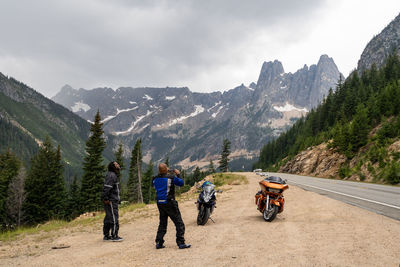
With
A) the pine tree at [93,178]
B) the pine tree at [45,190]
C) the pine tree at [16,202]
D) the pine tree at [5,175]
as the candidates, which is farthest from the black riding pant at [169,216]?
the pine tree at [5,175]

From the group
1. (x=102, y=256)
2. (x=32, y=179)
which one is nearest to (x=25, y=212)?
(x=32, y=179)

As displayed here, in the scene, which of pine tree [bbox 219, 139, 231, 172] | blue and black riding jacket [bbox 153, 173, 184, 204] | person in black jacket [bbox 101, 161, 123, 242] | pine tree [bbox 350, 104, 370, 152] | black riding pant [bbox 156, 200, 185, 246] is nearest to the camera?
black riding pant [bbox 156, 200, 185, 246]

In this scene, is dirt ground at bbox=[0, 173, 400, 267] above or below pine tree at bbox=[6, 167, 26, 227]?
above

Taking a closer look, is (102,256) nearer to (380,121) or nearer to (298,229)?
(298,229)

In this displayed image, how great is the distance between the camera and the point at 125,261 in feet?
18.0

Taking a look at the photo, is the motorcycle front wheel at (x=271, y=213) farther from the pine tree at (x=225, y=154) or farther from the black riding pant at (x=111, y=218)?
the pine tree at (x=225, y=154)

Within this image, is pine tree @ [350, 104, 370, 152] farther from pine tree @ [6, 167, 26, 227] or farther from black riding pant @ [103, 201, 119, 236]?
pine tree @ [6, 167, 26, 227]

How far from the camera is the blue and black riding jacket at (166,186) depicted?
6848 millimetres

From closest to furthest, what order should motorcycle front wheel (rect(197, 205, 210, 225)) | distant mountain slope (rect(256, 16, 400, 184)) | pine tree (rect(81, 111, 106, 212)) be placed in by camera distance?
1. motorcycle front wheel (rect(197, 205, 210, 225))
2. distant mountain slope (rect(256, 16, 400, 184))
3. pine tree (rect(81, 111, 106, 212))

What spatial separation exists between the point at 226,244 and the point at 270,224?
110 inches

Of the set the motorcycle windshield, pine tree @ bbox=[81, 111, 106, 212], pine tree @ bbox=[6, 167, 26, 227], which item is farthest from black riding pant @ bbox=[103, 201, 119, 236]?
pine tree @ bbox=[6, 167, 26, 227]

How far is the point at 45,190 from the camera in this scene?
34.3 metres

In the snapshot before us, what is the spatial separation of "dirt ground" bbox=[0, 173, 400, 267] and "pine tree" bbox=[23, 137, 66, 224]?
29050mm

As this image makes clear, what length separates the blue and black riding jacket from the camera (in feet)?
22.5
